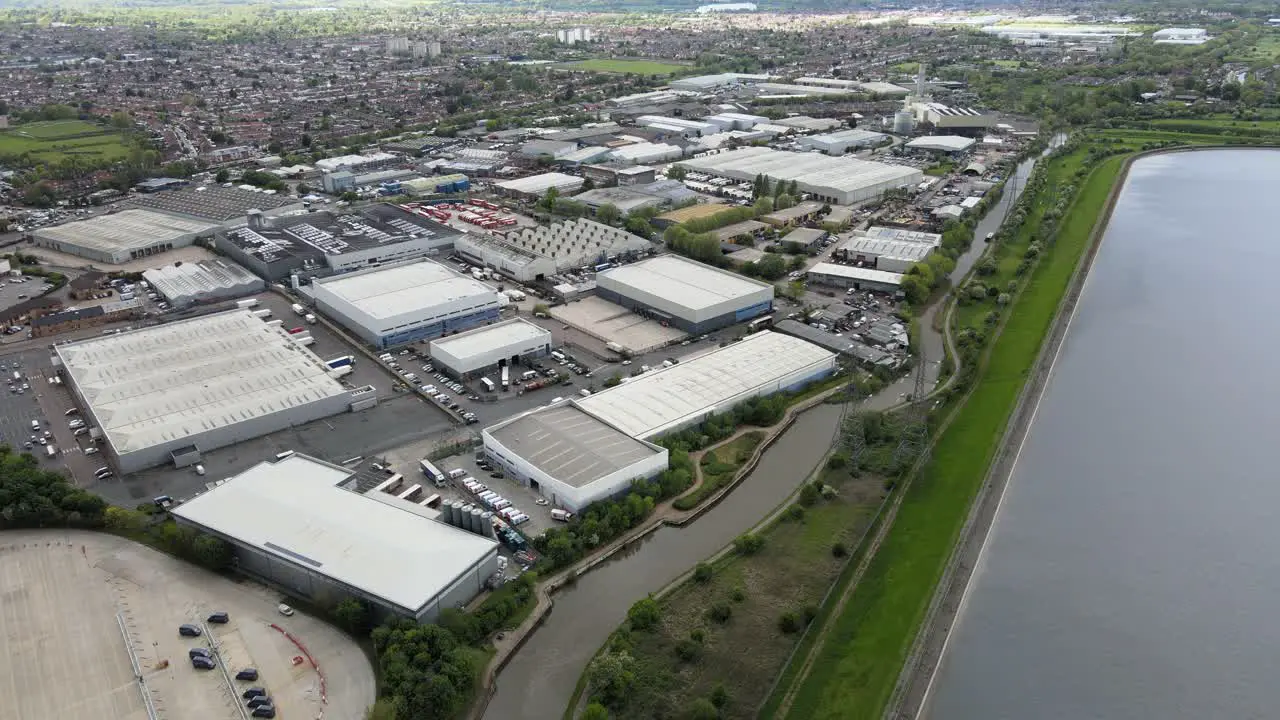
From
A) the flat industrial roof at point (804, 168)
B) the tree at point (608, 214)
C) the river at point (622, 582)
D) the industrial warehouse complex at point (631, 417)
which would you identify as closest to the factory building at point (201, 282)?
the tree at point (608, 214)

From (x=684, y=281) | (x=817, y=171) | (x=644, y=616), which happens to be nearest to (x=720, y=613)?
(x=644, y=616)

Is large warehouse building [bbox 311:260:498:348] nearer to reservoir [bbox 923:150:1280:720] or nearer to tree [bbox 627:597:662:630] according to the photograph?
tree [bbox 627:597:662:630]

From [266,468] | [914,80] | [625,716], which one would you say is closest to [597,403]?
[266,468]

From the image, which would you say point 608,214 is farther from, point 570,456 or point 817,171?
point 570,456

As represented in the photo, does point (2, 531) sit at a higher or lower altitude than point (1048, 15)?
lower

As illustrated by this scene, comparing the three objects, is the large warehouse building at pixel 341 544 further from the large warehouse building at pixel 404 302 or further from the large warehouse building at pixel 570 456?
the large warehouse building at pixel 404 302

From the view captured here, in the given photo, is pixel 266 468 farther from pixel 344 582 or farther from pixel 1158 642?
pixel 1158 642

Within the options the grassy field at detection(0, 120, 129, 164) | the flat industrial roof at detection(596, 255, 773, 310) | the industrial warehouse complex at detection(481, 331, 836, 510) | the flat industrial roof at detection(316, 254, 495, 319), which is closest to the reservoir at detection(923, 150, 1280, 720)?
the industrial warehouse complex at detection(481, 331, 836, 510)
